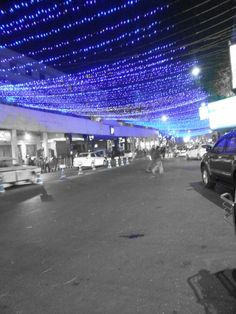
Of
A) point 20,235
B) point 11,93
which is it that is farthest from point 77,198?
point 11,93

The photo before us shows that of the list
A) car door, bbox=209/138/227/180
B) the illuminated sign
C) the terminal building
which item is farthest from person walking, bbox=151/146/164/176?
the illuminated sign

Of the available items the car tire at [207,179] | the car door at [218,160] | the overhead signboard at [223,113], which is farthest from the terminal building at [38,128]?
the overhead signboard at [223,113]

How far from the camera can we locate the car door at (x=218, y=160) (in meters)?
10.8

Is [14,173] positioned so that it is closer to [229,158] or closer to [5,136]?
[229,158]

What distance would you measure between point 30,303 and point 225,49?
66.1ft

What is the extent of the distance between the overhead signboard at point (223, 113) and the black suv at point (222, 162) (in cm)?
1589

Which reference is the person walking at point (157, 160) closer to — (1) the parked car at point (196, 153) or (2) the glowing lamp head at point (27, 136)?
(1) the parked car at point (196, 153)

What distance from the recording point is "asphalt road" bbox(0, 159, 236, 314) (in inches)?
154

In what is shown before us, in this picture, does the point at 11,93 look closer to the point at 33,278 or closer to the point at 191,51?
the point at 191,51

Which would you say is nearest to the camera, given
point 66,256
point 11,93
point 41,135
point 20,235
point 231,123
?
point 66,256

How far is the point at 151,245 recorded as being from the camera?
19.9 feet

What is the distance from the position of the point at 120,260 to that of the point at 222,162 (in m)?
6.31

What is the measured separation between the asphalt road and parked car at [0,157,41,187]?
7.81 m

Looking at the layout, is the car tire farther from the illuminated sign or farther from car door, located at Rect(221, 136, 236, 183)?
the illuminated sign
